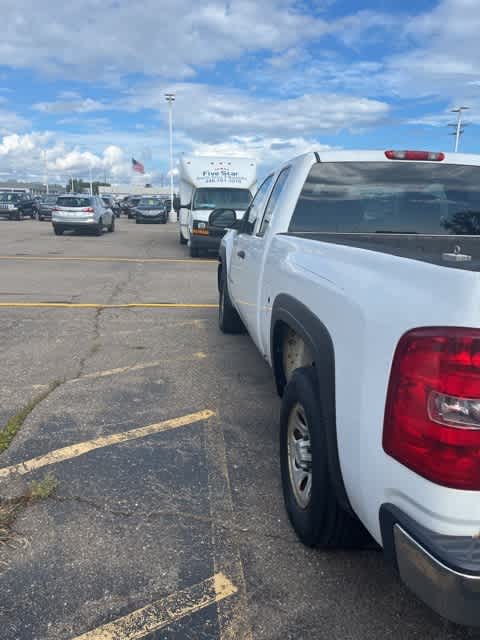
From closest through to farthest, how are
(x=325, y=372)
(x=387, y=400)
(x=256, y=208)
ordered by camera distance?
(x=387, y=400) → (x=325, y=372) → (x=256, y=208)

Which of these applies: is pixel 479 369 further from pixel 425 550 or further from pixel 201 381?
pixel 201 381

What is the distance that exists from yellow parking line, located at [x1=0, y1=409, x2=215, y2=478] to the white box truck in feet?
35.5

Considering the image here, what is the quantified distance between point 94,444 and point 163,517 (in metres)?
1.02

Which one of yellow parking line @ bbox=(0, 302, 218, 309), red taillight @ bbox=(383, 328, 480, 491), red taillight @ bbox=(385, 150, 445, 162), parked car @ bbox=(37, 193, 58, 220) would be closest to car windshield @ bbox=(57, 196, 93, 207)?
parked car @ bbox=(37, 193, 58, 220)

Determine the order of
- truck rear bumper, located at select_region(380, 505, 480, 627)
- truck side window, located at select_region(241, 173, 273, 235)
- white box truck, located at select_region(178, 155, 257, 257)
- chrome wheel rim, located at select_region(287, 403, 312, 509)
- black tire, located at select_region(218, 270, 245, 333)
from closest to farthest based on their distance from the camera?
truck rear bumper, located at select_region(380, 505, 480, 627) → chrome wheel rim, located at select_region(287, 403, 312, 509) → truck side window, located at select_region(241, 173, 273, 235) → black tire, located at select_region(218, 270, 245, 333) → white box truck, located at select_region(178, 155, 257, 257)

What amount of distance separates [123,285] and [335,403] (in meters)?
8.81

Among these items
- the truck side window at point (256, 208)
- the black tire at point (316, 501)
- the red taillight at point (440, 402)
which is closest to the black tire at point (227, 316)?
the truck side window at point (256, 208)

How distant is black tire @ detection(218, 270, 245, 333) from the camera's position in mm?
6438

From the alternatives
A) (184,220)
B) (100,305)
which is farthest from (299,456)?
(184,220)

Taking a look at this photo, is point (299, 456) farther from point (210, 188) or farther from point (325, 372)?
point (210, 188)

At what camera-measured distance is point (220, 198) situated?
1573 cm

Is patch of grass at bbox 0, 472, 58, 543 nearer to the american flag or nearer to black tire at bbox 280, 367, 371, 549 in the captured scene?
black tire at bbox 280, 367, 371, 549

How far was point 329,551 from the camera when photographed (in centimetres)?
262

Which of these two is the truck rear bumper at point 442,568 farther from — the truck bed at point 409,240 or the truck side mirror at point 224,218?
the truck side mirror at point 224,218
